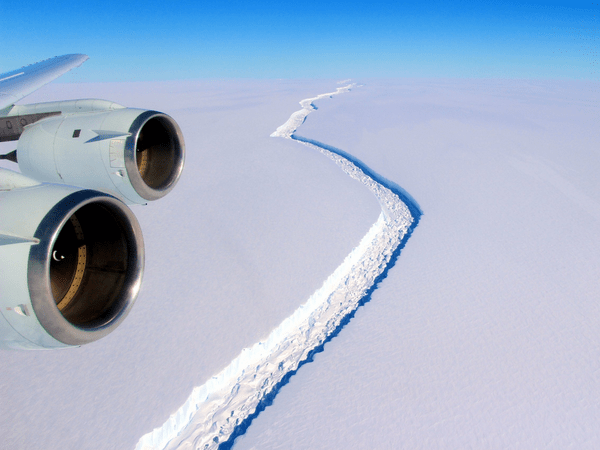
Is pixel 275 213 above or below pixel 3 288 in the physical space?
below

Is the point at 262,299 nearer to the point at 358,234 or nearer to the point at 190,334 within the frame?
the point at 190,334

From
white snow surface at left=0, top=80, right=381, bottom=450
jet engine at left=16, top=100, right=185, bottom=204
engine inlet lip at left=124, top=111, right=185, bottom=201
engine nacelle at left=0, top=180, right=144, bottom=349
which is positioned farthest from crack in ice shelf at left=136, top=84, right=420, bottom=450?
jet engine at left=16, top=100, right=185, bottom=204

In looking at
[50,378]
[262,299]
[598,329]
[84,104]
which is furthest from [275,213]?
[598,329]

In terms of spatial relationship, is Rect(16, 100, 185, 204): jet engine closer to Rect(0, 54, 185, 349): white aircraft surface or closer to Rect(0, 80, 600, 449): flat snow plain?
Rect(0, 54, 185, 349): white aircraft surface

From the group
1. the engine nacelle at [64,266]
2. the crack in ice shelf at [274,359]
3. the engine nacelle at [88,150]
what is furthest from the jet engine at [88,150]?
the crack in ice shelf at [274,359]

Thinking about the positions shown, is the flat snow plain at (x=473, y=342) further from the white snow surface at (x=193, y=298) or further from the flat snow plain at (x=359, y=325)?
the white snow surface at (x=193, y=298)

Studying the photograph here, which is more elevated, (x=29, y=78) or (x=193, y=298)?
(x=29, y=78)

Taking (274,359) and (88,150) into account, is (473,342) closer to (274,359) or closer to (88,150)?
(274,359)

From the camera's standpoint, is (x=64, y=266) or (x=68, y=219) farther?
(x=64, y=266)

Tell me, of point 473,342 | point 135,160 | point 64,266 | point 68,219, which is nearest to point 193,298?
point 135,160
